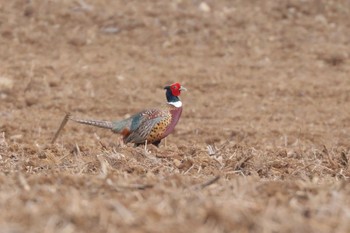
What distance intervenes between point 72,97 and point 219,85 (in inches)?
95.3

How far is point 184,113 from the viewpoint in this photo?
40.1 ft

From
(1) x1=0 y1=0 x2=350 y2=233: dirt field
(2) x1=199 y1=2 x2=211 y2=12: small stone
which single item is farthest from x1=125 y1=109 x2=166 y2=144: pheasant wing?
(2) x1=199 y1=2 x2=211 y2=12: small stone

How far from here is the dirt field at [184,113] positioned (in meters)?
3.35

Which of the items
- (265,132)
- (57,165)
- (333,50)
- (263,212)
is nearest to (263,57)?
(333,50)

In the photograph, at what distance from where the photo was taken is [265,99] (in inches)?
513

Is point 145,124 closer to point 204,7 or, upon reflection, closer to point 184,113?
point 184,113

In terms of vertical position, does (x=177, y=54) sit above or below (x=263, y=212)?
below

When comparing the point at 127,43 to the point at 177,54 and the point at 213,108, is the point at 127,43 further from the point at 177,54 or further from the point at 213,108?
the point at 213,108

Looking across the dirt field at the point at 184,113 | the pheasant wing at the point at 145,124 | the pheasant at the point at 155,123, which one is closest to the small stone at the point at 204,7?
the dirt field at the point at 184,113

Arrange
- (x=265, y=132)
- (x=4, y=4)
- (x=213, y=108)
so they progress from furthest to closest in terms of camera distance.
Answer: (x=4, y=4)
(x=213, y=108)
(x=265, y=132)

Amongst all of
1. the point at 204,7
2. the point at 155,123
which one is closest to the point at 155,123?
the point at 155,123

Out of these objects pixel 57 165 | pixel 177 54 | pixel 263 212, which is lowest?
pixel 177 54

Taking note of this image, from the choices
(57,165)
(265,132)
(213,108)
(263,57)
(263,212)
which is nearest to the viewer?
(263,212)

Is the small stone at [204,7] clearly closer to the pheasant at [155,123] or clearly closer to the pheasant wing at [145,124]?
the pheasant at [155,123]
